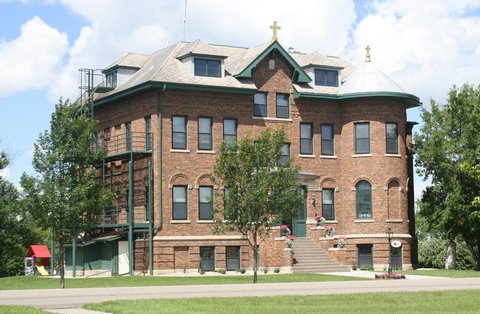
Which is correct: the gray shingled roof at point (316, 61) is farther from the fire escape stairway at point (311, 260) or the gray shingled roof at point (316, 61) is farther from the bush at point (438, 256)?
the bush at point (438, 256)

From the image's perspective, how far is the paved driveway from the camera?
24.8 metres

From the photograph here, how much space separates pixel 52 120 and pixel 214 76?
12.7 meters

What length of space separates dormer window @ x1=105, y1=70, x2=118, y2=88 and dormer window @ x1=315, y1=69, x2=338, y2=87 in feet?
36.8

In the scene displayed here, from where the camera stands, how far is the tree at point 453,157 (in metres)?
46.6

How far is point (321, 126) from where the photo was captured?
49.6 meters

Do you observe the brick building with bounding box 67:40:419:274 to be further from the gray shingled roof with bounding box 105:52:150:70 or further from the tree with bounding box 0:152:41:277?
the tree with bounding box 0:152:41:277

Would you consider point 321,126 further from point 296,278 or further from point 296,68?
point 296,278

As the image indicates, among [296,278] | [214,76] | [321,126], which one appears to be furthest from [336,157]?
[296,278]

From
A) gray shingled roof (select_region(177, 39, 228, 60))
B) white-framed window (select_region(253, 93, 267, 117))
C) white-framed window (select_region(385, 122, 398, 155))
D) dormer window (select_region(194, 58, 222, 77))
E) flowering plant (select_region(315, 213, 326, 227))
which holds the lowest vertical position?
flowering plant (select_region(315, 213, 326, 227))

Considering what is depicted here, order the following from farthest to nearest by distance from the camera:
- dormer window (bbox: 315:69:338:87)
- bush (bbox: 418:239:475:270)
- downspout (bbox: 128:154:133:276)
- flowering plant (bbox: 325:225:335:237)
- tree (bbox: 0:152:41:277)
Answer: tree (bbox: 0:152:41:277) → bush (bbox: 418:239:475:270) → dormer window (bbox: 315:69:338:87) → flowering plant (bbox: 325:225:335:237) → downspout (bbox: 128:154:133:276)

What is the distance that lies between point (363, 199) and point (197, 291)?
2173 cm

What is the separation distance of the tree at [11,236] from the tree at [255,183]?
927 inches

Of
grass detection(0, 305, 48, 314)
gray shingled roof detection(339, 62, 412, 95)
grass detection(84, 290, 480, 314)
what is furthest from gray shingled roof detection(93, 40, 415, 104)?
grass detection(0, 305, 48, 314)

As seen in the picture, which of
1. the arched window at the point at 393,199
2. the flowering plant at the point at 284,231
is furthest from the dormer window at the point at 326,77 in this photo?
the flowering plant at the point at 284,231
